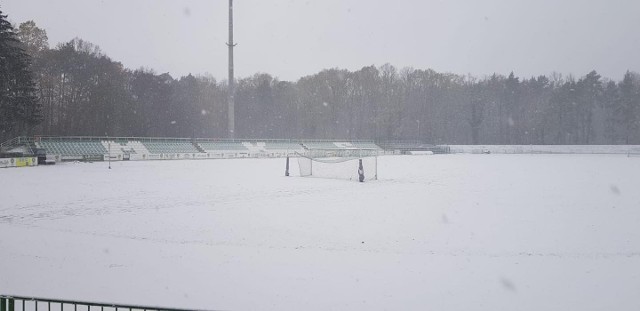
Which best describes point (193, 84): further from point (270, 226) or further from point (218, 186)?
point (270, 226)

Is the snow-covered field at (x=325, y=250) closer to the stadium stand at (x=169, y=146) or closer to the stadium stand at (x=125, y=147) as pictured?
the stadium stand at (x=125, y=147)

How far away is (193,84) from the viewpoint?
87.2 meters

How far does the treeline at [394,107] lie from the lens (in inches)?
2997

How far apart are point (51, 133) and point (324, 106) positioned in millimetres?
48648

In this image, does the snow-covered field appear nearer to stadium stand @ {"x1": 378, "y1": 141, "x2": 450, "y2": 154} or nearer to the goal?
the goal

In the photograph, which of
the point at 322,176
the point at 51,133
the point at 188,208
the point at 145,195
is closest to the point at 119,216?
the point at 188,208

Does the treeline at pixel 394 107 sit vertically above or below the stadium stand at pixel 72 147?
above

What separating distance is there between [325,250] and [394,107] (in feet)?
256

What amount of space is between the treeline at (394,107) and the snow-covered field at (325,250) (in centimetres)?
5793

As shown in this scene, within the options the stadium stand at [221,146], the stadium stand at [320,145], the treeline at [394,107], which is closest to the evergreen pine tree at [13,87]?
the stadium stand at [221,146]

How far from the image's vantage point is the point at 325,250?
9.54 m

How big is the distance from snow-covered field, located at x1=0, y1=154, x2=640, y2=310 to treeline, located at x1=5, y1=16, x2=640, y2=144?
5793cm

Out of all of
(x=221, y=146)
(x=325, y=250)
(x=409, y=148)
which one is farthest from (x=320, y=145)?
(x=325, y=250)

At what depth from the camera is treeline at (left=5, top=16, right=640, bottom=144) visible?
76125 mm
